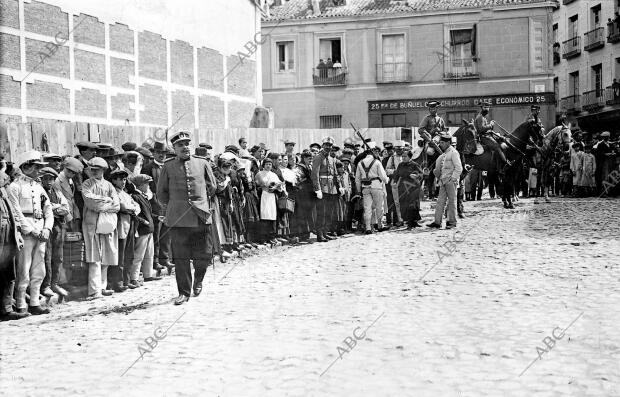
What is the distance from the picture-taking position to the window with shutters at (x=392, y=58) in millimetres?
34281

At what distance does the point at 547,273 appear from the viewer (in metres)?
9.45

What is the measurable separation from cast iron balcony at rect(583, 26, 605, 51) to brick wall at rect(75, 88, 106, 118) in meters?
28.1

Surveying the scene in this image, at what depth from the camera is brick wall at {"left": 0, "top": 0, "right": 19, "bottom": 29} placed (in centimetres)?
1491

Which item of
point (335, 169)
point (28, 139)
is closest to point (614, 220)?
point (335, 169)

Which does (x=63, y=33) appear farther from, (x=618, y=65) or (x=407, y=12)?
(x=618, y=65)

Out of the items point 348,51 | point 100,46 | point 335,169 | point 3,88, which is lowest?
point 335,169

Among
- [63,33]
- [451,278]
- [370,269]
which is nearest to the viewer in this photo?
[451,278]

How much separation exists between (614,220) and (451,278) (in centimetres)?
754

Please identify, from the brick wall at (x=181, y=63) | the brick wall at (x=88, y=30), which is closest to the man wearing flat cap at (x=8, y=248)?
the brick wall at (x=88, y=30)

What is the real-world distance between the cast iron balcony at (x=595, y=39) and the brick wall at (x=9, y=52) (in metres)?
30.4

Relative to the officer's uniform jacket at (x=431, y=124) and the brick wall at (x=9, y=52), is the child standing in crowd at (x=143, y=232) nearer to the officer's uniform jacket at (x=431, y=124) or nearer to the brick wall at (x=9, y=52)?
the brick wall at (x=9, y=52)

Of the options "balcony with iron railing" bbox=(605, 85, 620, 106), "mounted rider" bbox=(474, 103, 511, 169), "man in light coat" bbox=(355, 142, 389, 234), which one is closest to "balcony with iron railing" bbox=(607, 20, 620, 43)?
"balcony with iron railing" bbox=(605, 85, 620, 106)

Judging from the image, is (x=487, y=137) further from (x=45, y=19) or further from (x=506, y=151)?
(x=45, y=19)

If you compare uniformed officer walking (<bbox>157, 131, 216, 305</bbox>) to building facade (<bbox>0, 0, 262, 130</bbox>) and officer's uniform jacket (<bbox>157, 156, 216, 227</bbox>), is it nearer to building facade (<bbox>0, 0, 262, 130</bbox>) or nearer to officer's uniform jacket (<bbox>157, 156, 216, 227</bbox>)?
officer's uniform jacket (<bbox>157, 156, 216, 227</bbox>)
